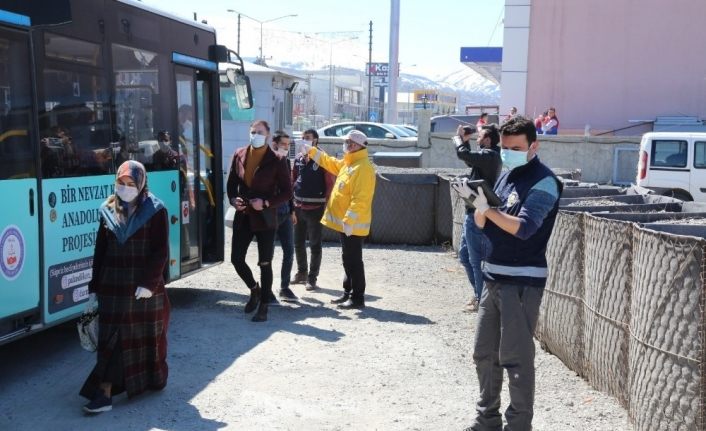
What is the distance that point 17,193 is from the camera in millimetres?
5566

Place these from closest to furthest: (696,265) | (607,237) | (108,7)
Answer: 1. (696,265)
2. (607,237)
3. (108,7)

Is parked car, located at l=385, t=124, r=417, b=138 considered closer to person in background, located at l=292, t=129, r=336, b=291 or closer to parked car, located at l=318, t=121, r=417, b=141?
parked car, located at l=318, t=121, r=417, b=141

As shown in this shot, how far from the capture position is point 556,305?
6285 millimetres

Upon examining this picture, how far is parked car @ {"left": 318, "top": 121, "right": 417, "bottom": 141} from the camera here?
25.1 m

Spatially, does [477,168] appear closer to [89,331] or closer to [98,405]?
[89,331]

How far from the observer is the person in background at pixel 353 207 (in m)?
8.01

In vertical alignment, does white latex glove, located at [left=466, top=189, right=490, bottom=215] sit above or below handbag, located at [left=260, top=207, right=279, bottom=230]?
above

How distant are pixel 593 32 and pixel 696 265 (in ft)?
84.7

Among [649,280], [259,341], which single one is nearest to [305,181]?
[259,341]

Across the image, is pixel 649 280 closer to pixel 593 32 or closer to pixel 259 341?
pixel 259 341

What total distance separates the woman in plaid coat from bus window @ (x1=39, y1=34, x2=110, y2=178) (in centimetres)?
110

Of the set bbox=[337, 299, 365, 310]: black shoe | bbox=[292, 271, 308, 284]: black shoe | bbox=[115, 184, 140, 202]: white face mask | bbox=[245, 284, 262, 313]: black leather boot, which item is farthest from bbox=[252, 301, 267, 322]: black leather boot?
bbox=[115, 184, 140, 202]: white face mask

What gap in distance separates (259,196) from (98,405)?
9.86 feet

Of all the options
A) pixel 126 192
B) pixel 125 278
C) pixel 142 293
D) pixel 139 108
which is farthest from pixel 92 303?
pixel 139 108
